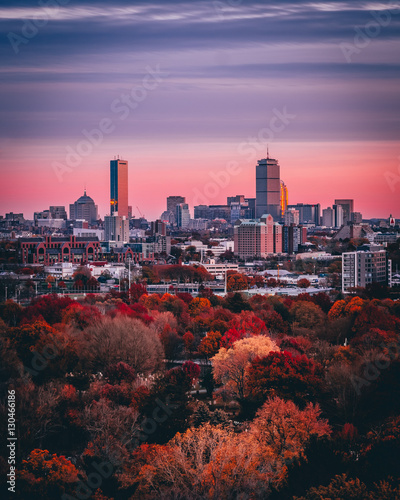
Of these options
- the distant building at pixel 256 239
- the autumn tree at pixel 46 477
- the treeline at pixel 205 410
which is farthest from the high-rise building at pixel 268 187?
the autumn tree at pixel 46 477

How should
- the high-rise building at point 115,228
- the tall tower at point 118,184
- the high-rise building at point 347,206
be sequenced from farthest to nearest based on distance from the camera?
the high-rise building at point 347,206
the tall tower at point 118,184
the high-rise building at point 115,228

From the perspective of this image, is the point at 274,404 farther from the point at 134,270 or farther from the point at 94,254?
the point at 94,254

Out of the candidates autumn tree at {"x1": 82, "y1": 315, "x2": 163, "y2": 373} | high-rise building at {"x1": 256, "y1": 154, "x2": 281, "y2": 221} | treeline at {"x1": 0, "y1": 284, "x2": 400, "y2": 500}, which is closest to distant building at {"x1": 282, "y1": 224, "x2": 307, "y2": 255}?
high-rise building at {"x1": 256, "y1": 154, "x2": 281, "y2": 221}

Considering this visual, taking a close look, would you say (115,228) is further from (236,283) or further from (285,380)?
(285,380)

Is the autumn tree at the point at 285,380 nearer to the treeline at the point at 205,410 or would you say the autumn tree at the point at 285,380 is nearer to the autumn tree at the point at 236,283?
the treeline at the point at 205,410

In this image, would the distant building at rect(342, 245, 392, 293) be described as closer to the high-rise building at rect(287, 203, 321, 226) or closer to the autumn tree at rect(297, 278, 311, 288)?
the autumn tree at rect(297, 278, 311, 288)

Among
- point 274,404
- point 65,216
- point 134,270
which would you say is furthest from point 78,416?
point 65,216
